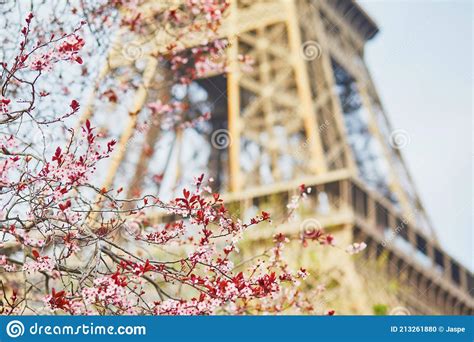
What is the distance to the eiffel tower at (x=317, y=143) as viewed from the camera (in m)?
18.5

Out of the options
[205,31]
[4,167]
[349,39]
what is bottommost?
[4,167]

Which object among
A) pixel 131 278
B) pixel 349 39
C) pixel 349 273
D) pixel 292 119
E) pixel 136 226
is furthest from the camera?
pixel 349 39

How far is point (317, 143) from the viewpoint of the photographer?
774 inches

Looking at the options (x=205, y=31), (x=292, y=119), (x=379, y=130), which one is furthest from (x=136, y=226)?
(x=379, y=130)

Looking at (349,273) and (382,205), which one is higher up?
(382,205)

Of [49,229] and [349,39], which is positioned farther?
[349,39]

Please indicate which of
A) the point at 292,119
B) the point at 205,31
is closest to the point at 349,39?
the point at 292,119

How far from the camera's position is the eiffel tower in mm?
18531

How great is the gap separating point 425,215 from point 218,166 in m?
7.47

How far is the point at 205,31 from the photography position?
741 cm

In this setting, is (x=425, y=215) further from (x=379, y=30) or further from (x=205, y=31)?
(x=205, y=31)
